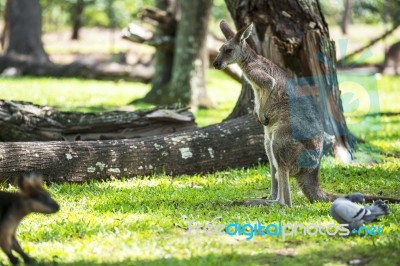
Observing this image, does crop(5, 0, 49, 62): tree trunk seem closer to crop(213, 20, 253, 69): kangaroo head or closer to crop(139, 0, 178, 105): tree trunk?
crop(139, 0, 178, 105): tree trunk

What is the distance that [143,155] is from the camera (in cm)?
848

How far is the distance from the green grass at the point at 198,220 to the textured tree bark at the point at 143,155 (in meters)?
0.16

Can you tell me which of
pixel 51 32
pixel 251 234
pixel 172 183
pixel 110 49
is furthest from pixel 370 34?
pixel 251 234

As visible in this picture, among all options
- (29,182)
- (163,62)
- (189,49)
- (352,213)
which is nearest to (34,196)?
(29,182)

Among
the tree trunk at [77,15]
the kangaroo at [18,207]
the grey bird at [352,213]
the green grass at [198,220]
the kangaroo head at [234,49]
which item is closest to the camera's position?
the kangaroo at [18,207]

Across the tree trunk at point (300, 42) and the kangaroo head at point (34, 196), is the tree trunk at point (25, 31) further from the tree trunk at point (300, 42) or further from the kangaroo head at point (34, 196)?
the kangaroo head at point (34, 196)

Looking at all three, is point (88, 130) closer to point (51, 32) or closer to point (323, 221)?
point (323, 221)

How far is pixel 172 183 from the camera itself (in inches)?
323

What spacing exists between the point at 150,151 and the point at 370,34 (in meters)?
27.7

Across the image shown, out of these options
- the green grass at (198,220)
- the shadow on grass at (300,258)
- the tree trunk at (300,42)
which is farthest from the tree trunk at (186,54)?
the shadow on grass at (300,258)

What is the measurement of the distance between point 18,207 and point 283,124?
3.07 m

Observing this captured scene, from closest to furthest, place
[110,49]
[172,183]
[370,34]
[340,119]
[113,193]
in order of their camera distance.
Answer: [113,193] < [172,183] < [340,119] < [110,49] < [370,34]

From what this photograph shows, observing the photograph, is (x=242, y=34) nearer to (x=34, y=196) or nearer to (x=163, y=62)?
(x=34, y=196)

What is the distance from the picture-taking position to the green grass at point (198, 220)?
5.14m
